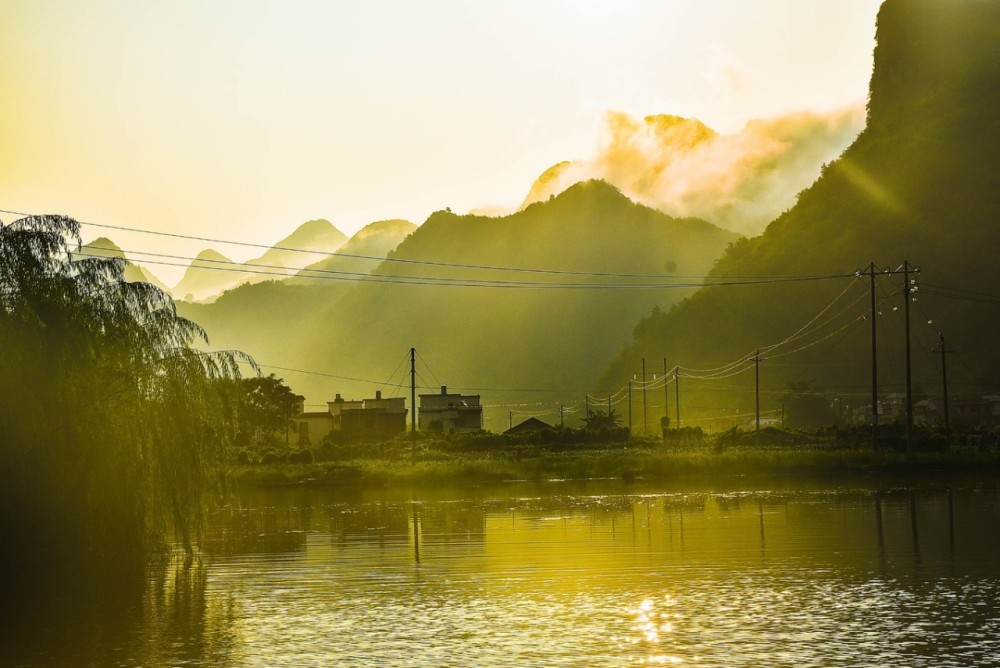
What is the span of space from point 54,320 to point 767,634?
800 inches

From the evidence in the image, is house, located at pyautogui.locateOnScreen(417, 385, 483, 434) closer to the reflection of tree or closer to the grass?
the grass

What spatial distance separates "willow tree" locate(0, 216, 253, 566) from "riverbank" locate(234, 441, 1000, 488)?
37.1 meters

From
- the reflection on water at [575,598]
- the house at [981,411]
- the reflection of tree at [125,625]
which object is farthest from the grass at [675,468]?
the house at [981,411]

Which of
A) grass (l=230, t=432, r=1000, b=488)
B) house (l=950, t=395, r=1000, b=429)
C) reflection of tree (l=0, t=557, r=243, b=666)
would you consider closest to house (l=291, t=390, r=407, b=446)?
grass (l=230, t=432, r=1000, b=488)

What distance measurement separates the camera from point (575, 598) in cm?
2728

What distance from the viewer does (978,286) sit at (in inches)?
7397

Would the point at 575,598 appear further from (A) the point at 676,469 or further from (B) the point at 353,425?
(B) the point at 353,425

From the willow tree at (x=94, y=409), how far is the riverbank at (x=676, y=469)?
37120 millimetres

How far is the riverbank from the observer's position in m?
77.1

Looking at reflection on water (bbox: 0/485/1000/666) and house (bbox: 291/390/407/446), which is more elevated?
house (bbox: 291/390/407/446)

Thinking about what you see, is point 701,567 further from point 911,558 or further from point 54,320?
point 54,320

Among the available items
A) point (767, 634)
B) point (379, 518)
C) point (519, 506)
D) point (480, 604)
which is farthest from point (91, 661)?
point (519, 506)

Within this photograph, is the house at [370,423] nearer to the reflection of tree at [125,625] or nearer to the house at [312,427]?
the house at [312,427]

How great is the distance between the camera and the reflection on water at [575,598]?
70.3ft
